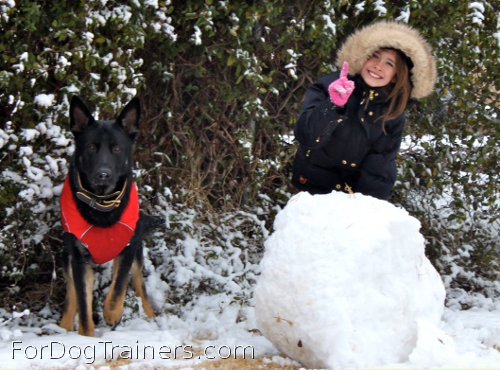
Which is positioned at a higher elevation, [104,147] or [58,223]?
[104,147]

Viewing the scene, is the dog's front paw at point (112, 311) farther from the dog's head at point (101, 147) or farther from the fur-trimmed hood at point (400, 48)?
the fur-trimmed hood at point (400, 48)

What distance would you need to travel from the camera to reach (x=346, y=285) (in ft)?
11.0

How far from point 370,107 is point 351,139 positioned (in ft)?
0.77

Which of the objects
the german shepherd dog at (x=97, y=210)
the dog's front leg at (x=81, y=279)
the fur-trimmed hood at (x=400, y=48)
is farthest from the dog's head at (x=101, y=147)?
the fur-trimmed hood at (x=400, y=48)

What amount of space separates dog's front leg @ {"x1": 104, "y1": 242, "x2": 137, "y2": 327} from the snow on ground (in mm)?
114

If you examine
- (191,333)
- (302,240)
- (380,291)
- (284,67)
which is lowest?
(191,333)

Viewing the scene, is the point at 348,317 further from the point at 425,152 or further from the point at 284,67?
the point at 425,152

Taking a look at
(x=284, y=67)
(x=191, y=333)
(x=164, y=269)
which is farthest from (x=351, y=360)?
(x=284, y=67)

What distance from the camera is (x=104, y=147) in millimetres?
4234

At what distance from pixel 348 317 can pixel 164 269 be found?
233 cm

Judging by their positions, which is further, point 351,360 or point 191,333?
point 191,333

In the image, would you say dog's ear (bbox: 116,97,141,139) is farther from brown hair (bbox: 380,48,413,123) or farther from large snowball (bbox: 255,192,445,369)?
brown hair (bbox: 380,48,413,123)

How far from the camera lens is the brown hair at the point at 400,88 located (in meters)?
4.13

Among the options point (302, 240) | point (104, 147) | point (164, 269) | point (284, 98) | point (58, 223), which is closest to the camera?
point (302, 240)
